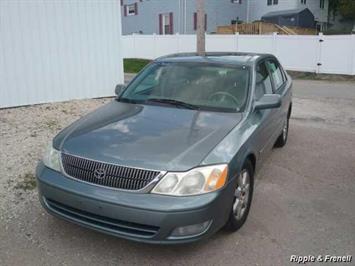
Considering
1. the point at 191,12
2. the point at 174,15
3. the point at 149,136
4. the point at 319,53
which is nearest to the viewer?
the point at 149,136

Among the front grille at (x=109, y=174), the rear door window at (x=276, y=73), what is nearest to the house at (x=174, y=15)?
the rear door window at (x=276, y=73)

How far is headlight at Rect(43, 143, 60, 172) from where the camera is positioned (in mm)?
3344

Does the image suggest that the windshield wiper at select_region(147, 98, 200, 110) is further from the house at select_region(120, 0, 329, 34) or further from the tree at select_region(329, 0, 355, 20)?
the tree at select_region(329, 0, 355, 20)

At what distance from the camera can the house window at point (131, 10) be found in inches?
1273

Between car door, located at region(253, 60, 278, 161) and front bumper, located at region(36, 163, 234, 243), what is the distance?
3.85ft

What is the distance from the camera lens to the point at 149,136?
11.1ft

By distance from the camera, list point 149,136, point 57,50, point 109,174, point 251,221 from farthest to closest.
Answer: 1. point 57,50
2. point 251,221
3. point 149,136
4. point 109,174

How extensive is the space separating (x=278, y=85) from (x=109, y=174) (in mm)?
3492

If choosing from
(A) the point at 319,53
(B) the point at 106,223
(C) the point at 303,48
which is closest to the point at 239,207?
(B) the point at 106,223

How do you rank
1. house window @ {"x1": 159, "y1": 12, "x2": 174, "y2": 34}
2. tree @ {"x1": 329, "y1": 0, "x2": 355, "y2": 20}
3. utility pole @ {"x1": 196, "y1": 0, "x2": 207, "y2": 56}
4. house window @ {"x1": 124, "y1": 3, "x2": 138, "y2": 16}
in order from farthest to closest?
house window @ {"x1": 124, "y1": 3, "x2": 138, "y2": 16} → house window @ {"x1": 159, "y1": 12, "x2": 174, "y2": 34} → tree @ {"x1": 329, "y1": 0, "x2": 355, "y2": 20} → utility pole @ {"x1": 196, "y1": 0, "x2": 207, "y2": 56}

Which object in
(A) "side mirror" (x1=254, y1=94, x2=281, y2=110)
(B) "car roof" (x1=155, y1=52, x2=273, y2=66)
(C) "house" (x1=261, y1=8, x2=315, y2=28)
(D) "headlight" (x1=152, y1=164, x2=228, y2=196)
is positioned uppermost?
(C) "house" (x1=261, y1=8, x2=315, y2=28)

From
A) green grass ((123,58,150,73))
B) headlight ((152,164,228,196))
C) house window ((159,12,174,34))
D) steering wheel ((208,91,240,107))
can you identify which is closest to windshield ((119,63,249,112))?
steering wheel ((208,91,240,107))

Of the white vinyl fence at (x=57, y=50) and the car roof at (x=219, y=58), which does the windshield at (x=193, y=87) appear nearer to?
the car roof at (x=219, y=58)

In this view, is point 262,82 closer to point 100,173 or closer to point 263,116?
point 263,116
